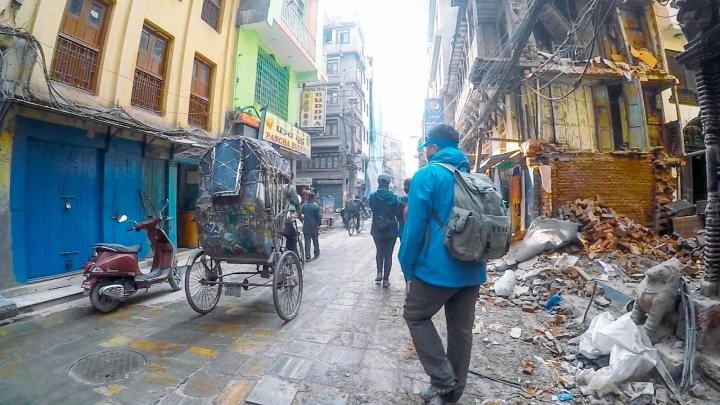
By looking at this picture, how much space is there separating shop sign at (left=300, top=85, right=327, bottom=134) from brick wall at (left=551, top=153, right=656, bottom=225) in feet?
32.8

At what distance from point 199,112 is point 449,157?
30.2 ft

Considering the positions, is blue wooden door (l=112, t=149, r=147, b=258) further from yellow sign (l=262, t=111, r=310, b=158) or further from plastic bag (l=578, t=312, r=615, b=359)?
plastic bag (l=578, t=312, r=615, b=359)

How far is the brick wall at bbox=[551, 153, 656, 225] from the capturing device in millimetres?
8961

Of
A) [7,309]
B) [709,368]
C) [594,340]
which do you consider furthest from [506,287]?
[7,309]

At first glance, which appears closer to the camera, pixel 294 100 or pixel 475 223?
pixel 475 223

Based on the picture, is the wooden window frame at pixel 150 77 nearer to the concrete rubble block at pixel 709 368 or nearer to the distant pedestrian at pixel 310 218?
the distant pedestrian at pixel 310 218

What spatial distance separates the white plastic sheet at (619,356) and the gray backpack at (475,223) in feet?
4.41

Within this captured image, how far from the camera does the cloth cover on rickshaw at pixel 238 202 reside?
155 inches

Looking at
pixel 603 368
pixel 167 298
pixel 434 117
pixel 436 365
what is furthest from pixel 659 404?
pixel 434 117

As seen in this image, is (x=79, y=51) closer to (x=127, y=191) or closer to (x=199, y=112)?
(x=127, y=191)

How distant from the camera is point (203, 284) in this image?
413cm

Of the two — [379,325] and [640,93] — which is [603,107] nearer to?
[640,93]

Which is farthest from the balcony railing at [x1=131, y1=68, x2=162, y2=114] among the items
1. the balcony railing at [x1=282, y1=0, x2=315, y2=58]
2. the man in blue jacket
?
the man in blue jacket

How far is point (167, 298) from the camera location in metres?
5.14
